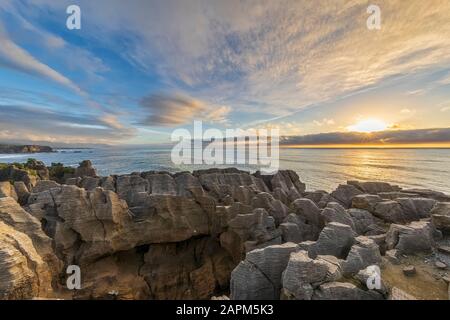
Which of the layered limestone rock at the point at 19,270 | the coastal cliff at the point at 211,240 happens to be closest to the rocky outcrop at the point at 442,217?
the coastal cliff at the point at 211,240

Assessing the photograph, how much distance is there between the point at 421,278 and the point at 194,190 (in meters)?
20.7

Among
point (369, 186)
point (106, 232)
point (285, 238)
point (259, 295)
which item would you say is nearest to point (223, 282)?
point (285, 238)

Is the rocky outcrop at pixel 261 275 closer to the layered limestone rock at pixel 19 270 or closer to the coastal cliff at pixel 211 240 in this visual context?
the coastal cliff at pixel 211 240

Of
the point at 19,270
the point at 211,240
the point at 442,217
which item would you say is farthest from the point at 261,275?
the point at 211,240

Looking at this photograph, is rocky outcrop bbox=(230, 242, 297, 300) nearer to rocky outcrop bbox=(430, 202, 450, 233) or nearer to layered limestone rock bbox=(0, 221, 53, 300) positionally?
layered limestone rock bbox=(0, 221, 53, 300)

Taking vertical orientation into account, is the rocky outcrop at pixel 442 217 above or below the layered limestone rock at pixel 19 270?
above

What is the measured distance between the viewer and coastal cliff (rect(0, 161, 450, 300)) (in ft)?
32.0

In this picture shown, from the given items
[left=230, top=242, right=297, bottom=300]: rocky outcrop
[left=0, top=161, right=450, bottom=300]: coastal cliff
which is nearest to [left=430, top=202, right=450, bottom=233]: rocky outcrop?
[left=0, top=161, right=450, bottom=300]: coastal cliff

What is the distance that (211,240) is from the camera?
83.5 feet

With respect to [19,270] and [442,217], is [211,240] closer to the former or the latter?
A: [19,270]

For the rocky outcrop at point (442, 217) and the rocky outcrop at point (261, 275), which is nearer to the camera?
the rocky outcrop at point (261, 275)

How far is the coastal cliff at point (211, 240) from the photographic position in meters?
9.77

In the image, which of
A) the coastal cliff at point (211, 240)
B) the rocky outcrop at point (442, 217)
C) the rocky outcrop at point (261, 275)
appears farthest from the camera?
the rocky outcrop at point (442, 217)
